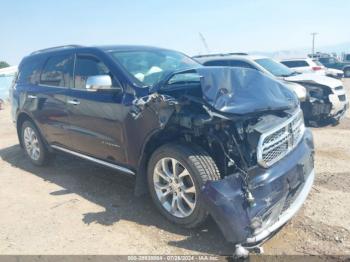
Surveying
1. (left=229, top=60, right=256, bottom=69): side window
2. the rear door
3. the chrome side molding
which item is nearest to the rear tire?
the chrome side molding

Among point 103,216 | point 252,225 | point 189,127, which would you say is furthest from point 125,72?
point 252,225

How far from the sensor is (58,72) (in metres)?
5.47

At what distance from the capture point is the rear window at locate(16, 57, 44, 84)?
6.04 meters

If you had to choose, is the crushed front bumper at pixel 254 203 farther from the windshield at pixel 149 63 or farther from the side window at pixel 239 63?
the side window at pixel 239 63

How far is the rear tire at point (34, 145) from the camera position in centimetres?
611

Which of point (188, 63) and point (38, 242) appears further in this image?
point (188, 63)

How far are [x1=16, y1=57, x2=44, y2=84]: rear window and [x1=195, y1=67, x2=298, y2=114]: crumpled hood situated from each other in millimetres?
3379

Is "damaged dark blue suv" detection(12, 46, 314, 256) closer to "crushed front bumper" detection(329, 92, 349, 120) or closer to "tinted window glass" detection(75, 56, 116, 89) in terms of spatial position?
"tinted window glass" detection(75, 56, 116, 89)

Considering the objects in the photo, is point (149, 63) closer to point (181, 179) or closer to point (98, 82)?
point (98, 82)

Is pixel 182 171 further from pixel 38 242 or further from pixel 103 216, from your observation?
pixel 38 242

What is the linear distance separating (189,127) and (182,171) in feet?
1.55

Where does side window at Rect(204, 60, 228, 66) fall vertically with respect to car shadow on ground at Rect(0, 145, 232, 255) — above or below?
above

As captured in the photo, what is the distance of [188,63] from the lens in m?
5.32

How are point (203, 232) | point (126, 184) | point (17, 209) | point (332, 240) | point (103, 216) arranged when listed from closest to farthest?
point (332, 240), point (203, 232), point (103, 216), point (17, 209), point (126, 184)
